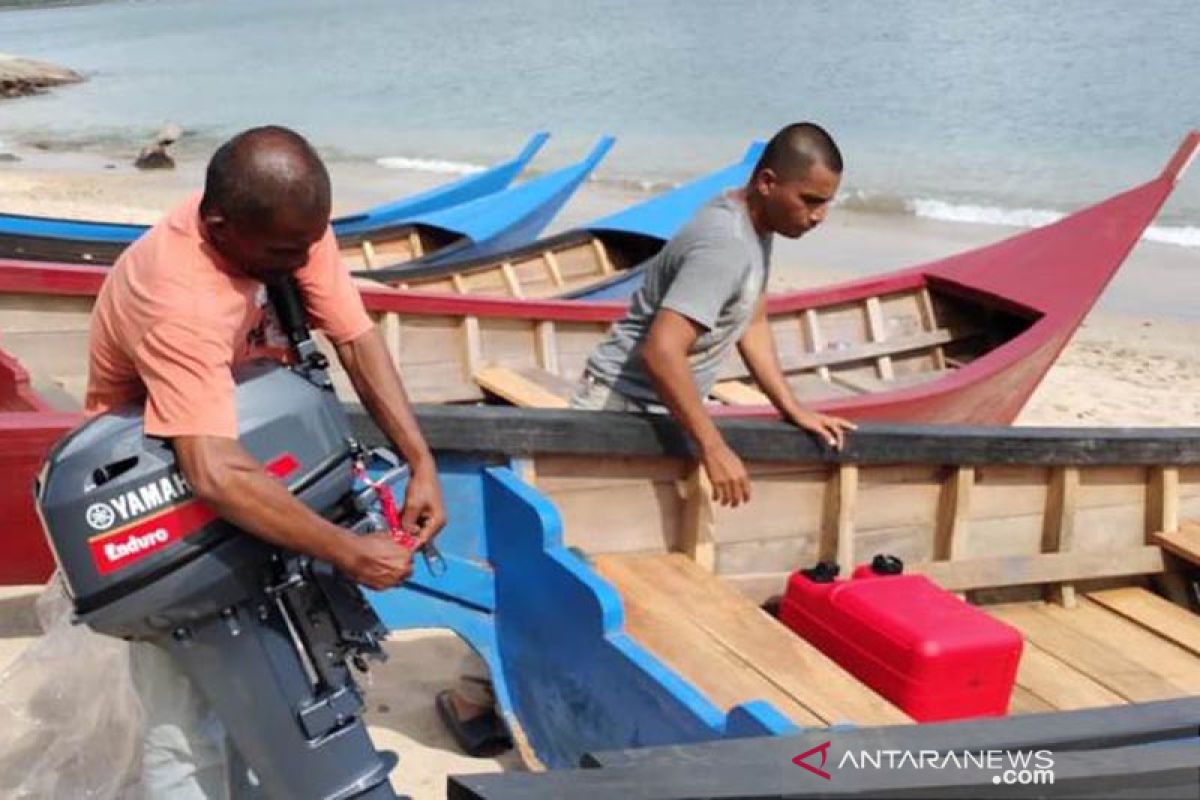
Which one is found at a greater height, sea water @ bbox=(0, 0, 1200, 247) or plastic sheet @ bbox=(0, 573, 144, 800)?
sea water @ bbox=(0, 0, 1200, 247)

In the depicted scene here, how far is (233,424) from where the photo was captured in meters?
2.04

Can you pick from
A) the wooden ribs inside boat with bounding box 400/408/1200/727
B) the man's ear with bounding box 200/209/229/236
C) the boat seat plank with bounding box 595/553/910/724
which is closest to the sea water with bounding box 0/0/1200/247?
the wooden ribs inside boat with bounding box 400/408/1200/727

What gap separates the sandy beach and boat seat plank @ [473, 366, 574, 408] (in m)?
1.02

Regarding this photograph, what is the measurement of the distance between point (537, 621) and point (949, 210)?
1452 centimetres

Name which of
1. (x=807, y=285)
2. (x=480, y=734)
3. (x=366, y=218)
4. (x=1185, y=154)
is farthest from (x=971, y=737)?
(x=807, y=285)

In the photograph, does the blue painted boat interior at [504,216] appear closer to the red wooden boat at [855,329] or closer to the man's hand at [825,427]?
the red wooden boat at [855,329]

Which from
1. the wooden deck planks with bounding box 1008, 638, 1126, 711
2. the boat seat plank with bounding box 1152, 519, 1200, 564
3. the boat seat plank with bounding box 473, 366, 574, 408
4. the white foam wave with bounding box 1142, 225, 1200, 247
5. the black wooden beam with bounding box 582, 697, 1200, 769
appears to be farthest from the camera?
the white foam wave with bounding box 1142, 225, 1200, 247

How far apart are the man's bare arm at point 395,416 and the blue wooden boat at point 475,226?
5.09 metres

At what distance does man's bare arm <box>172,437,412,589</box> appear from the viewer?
201cm

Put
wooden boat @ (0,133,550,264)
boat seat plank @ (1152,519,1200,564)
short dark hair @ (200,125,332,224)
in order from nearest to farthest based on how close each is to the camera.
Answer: short dark hair @ (200,125,332,224), boat seat plank @ (1152,519,1200,564), wooden boat @ (0,133,550,264)

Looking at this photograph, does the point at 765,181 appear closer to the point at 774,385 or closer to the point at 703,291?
the point at 703,291

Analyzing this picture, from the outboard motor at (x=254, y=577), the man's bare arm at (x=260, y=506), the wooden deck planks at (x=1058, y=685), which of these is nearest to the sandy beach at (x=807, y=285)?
the outboard motor at (x=254, y=577)

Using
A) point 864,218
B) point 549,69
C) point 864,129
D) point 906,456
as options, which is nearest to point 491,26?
point 549,69

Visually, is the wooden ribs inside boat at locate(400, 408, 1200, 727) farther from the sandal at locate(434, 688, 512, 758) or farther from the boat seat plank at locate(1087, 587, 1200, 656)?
the sandal at locate(434, 688, 512, 758)
